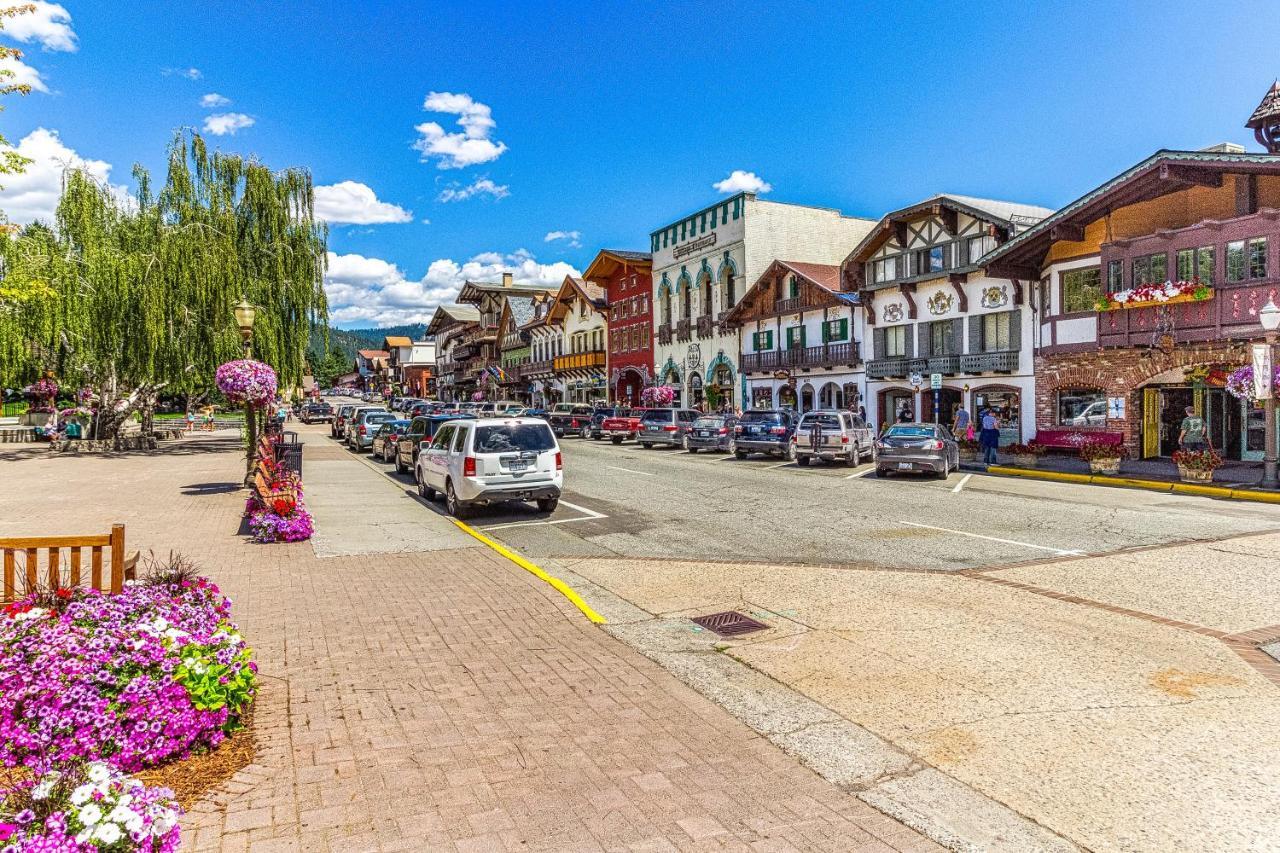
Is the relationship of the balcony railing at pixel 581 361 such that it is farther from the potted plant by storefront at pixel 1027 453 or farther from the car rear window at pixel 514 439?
the car rear window at pixel 514 439

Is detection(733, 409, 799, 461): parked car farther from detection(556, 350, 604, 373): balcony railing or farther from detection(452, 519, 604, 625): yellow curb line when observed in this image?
detection(556, 350, 604, 373): balcony railing

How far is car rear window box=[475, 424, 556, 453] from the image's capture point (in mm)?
13664

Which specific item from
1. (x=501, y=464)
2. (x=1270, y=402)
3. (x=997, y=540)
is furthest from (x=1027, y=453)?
(x=501, y=464)

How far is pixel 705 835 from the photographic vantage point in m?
3.61

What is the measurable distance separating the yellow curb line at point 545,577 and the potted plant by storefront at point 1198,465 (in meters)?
16.1

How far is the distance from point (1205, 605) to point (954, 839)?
18.3 ft

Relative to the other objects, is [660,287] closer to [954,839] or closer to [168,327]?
[168,327]

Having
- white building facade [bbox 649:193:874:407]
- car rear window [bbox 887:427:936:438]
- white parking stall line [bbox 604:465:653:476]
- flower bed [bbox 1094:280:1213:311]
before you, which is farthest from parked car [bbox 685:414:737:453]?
white building facade [bbox 649:193:874:407]

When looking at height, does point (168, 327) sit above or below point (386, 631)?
above

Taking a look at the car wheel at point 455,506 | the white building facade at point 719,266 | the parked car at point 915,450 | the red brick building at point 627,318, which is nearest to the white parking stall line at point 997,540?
the car wheel at point 455,506

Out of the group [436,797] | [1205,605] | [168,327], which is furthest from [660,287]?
[436,797]

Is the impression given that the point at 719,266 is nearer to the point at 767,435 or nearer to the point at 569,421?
the point at 569,421

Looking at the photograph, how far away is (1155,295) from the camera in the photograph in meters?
21.9

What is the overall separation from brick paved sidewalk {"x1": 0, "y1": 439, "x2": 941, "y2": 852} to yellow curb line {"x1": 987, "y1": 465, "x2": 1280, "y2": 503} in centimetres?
1575
